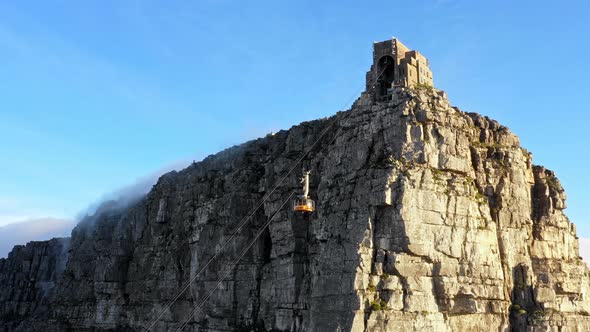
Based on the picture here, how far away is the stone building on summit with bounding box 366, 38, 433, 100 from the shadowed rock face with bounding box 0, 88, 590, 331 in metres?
2.88

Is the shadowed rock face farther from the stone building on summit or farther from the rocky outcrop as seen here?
the rocky outcrop

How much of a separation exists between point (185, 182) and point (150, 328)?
2200cm

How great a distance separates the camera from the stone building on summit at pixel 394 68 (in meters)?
71.2

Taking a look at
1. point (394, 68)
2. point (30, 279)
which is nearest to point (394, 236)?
point (394, 68)

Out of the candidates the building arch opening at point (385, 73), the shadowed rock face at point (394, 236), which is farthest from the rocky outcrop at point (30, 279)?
the building arch opening at point (385, 73)

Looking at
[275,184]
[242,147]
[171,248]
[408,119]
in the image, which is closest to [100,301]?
[171,248]

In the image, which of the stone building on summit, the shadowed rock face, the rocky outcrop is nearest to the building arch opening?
the stone building on summit

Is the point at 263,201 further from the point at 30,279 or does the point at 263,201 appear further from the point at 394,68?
the point at 30,279

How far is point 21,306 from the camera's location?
506 feet

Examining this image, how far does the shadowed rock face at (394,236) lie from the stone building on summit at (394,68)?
2.88 metres

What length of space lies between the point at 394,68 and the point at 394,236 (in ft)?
64.4

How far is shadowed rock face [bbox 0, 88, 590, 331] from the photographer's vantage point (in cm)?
6203

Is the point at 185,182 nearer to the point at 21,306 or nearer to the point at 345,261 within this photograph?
the point at 345,261

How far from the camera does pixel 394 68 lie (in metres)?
71.8
